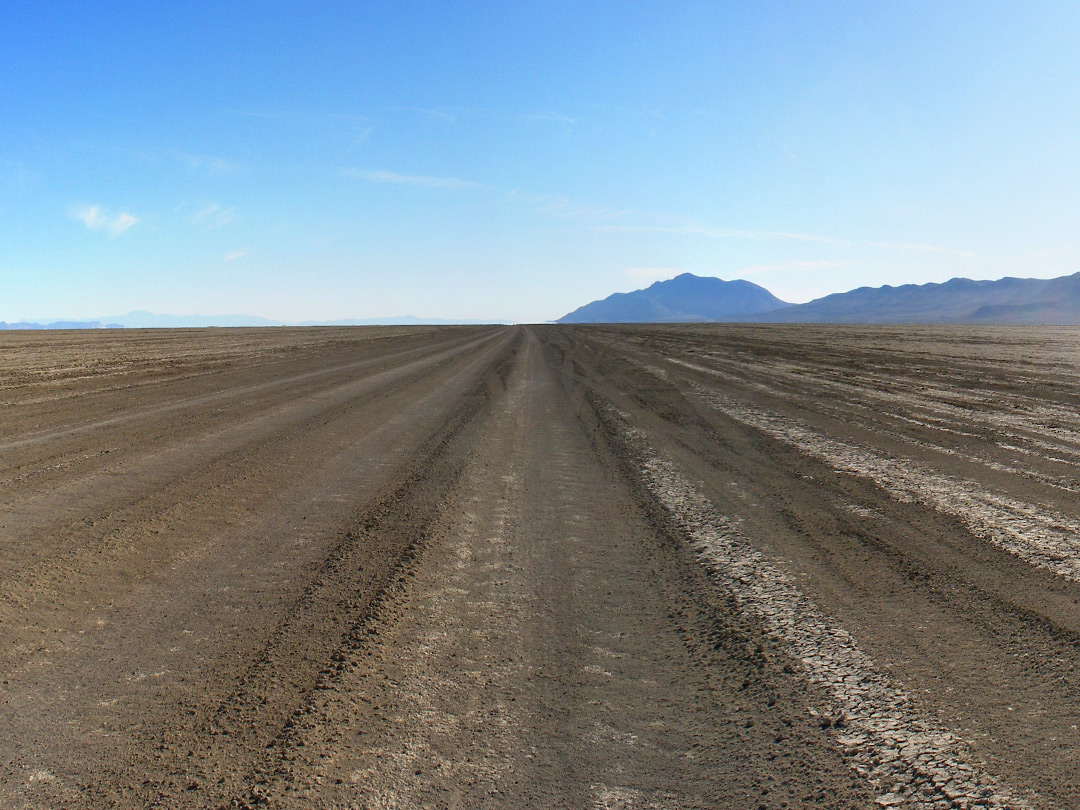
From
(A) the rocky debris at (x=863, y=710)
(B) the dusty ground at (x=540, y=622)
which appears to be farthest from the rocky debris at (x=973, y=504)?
(A) the rocky debris at (x=863, y=710)

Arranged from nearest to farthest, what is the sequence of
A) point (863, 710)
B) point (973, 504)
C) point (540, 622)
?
point (863, 710) < point (540, 622) < point (973, 504)

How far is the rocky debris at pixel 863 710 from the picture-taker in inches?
80.4

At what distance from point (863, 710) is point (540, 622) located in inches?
57.1

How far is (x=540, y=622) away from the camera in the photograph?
3201mm

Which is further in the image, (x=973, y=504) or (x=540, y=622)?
(x=973, y=504)

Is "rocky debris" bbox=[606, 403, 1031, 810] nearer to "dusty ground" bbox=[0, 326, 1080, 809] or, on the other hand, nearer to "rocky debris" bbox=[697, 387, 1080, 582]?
"dusty ground" bbox=[0, 326, 1080, 809]

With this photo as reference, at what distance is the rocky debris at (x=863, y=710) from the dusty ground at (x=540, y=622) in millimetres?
13

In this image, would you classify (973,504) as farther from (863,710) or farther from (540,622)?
(540,622)

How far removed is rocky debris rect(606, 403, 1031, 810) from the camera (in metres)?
2.04

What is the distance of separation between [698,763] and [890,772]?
63 cm

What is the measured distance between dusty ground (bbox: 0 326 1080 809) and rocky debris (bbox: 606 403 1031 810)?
0.04 ft

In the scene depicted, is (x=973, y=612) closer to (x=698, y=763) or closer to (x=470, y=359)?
(x=698, y=763)

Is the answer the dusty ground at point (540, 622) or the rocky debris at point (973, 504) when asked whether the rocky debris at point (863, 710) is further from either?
the rocky debris at point (973, 504)

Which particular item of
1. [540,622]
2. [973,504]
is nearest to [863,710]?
[540,622]
